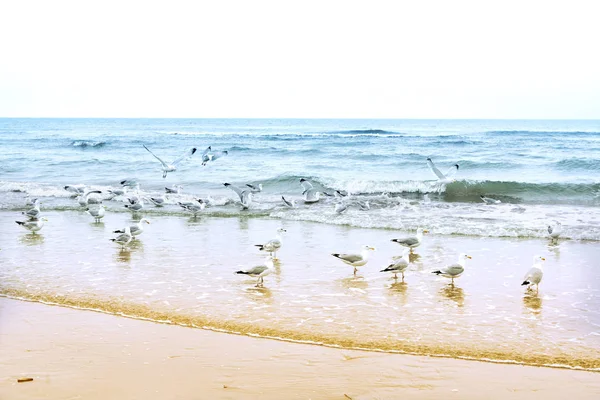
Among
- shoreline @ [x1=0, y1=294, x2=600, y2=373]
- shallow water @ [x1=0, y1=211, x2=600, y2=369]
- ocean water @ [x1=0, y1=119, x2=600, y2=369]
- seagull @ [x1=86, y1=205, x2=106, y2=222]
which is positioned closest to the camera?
shoreline @ [x1=0, y1=294, x2=600, y2=373]

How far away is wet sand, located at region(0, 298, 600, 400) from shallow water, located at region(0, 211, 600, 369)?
37 centimetres

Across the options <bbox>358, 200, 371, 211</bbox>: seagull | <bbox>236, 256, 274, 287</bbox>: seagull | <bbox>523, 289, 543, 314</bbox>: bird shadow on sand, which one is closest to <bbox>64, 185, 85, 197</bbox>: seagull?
<bbox>358, 200, 371, 211</bbox>: seagull

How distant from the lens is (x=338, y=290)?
8.72 meters

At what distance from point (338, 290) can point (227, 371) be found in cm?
331

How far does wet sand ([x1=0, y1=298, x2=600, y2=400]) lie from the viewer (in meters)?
5.20

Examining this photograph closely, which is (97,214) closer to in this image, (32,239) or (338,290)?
(32,239)

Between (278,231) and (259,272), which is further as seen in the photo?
(278,231)

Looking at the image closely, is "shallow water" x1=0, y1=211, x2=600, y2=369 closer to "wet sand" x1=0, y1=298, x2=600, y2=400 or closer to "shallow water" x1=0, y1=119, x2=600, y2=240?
"wet sand" x1=0, y1=298, x2=600, y2=400

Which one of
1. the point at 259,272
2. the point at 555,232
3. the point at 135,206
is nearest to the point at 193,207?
the point at 135,206

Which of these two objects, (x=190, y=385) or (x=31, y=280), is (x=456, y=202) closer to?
(x=31, y=280)

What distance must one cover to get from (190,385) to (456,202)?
49.4 ft

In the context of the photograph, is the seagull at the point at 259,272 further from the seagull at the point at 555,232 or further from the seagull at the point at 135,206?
the seagull at the point at 135,206

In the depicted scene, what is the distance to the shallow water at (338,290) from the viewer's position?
677 centimetres

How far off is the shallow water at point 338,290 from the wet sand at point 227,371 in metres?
0.37
